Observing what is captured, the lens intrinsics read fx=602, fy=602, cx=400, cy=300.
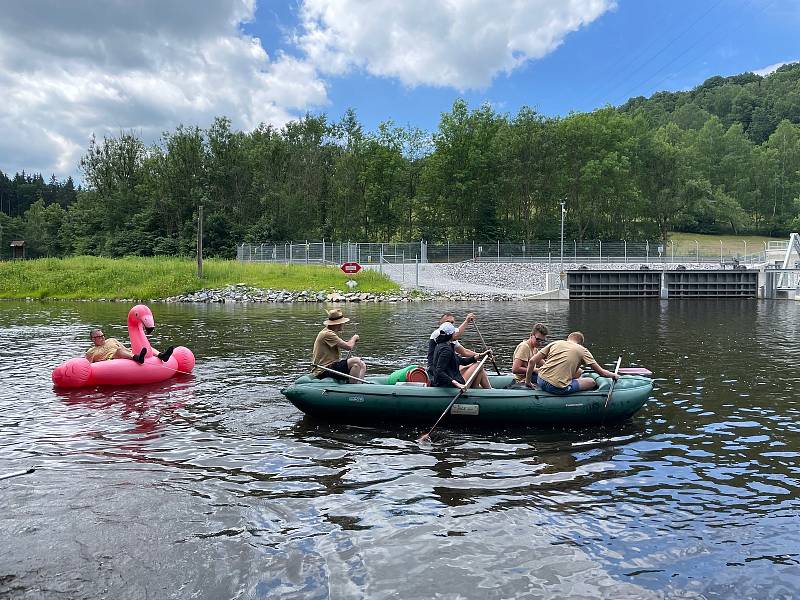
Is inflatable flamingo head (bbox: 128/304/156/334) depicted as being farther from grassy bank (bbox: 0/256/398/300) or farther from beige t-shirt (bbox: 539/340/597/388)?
grassy bank (bbox: 0/256/398/300)

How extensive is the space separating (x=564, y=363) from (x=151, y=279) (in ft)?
139

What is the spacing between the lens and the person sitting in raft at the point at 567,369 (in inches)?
408

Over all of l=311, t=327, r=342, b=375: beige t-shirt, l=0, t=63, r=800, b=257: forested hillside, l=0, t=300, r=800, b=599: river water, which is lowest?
l=0, t=300, r=800, b=599: river water

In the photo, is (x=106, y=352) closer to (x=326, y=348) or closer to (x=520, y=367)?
(x=326, y=348)

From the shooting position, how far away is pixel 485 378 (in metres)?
11.1

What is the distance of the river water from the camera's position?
5.77 m

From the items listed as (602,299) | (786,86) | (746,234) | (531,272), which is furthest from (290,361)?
(786,86)

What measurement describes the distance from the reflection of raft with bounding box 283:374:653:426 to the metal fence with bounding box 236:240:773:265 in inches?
1703

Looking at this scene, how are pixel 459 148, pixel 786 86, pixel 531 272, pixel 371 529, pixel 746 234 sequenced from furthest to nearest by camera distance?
pixel 786 86
pixel 746 234
pixel 459 148
pixel 531 272
pixel 371 529

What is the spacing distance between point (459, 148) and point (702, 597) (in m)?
66.1

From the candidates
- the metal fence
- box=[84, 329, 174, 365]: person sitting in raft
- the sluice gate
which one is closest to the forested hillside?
the metal fence

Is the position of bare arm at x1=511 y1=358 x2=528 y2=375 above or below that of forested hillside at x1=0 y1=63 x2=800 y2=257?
below

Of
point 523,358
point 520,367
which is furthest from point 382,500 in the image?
point 523,358

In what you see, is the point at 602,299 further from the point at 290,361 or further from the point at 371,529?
the point at 371,529
